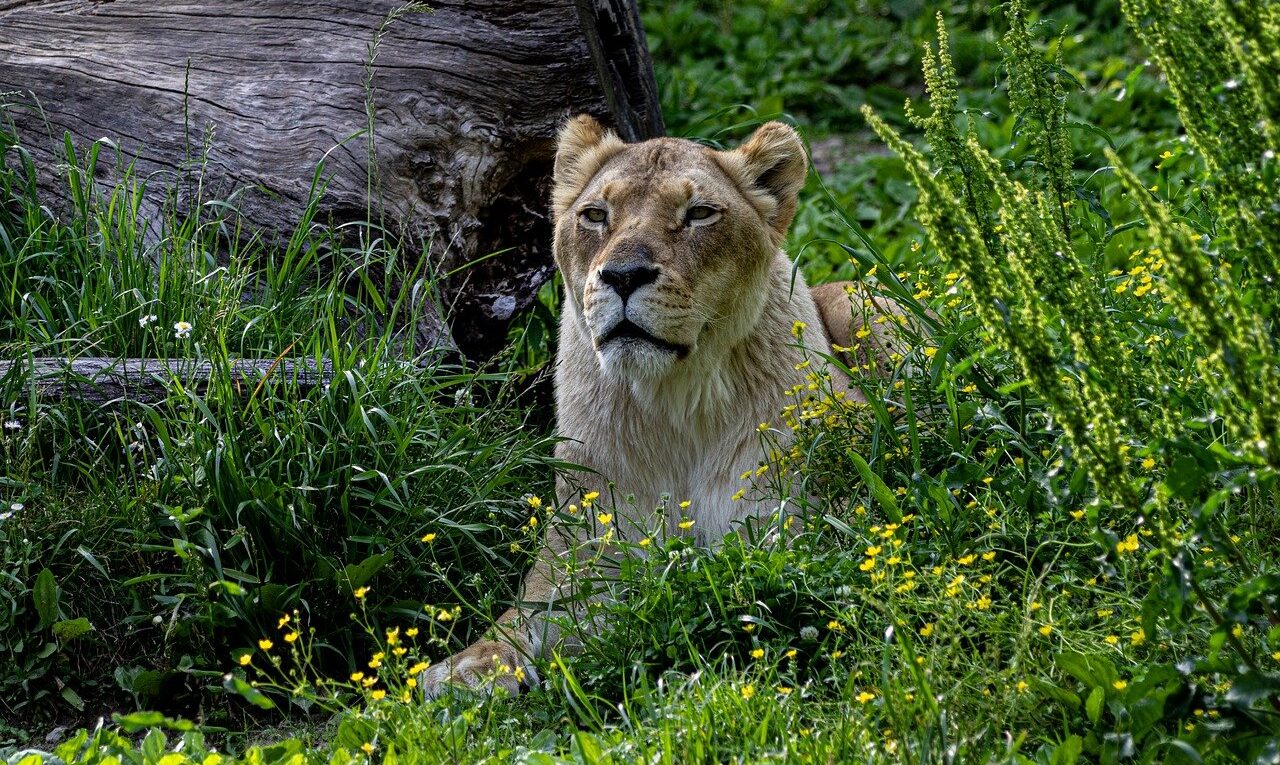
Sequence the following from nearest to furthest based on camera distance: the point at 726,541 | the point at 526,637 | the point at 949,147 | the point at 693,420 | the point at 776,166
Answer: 1. the point at 726,541
2. the point at 949,147
3. the point at 526,637
4. the point at 693,420
5. the point at 776,166

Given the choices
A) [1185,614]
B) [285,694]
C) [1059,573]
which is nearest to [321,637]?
[285,694]

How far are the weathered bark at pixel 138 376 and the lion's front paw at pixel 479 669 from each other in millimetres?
1016

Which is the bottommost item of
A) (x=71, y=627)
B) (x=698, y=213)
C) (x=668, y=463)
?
(x=71, y=627)

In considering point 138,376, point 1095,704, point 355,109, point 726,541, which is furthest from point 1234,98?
point 355,109

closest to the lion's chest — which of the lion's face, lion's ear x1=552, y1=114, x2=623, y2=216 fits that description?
the lion's face

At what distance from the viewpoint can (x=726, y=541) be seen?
387cm

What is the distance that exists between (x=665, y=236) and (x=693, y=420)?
0.64m

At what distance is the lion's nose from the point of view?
14.2 feet

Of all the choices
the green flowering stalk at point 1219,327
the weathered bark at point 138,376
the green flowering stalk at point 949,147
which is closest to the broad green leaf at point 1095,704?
the green flowering stalk at point 1219,327

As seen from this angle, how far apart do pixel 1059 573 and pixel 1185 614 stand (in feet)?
3.10

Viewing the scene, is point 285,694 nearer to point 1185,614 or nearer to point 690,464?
Answer: point 690,464

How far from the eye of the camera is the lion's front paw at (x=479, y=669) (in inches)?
154

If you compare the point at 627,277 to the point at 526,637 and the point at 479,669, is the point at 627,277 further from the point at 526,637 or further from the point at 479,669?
the point at 479,669

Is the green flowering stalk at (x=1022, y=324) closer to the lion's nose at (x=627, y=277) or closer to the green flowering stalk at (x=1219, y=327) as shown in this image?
the green flowering stalk at (x=1219, y=327)
